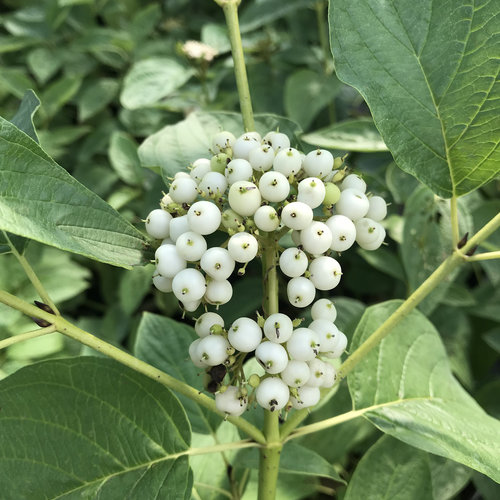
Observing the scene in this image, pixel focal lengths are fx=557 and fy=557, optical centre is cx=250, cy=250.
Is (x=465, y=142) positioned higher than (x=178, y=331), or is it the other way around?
(x=465, y=142)

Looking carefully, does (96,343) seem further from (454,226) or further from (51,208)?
(454,226)

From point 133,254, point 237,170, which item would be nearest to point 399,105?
point 237,170

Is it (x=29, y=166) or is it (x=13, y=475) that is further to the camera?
(x=13, y=475)

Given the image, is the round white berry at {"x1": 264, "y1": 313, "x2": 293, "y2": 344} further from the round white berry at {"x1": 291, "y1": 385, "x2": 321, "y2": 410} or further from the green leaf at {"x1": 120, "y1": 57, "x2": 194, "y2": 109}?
the green leaf at {"x1": 120, "y1": 57, "x2": 194, "y2": 109}

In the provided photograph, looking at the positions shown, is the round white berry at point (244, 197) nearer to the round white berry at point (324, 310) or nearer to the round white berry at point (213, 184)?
the round white berry at point (213, 184)

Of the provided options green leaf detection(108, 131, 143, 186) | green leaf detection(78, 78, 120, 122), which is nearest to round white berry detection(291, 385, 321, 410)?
→ green leaf detection(108, 131, 143, 186)

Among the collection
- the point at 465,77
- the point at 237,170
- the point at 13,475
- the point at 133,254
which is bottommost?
the point at 13,475

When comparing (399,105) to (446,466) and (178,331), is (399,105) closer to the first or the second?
(178,331)

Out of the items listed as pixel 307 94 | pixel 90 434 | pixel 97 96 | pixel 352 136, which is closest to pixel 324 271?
pixel 90 434
